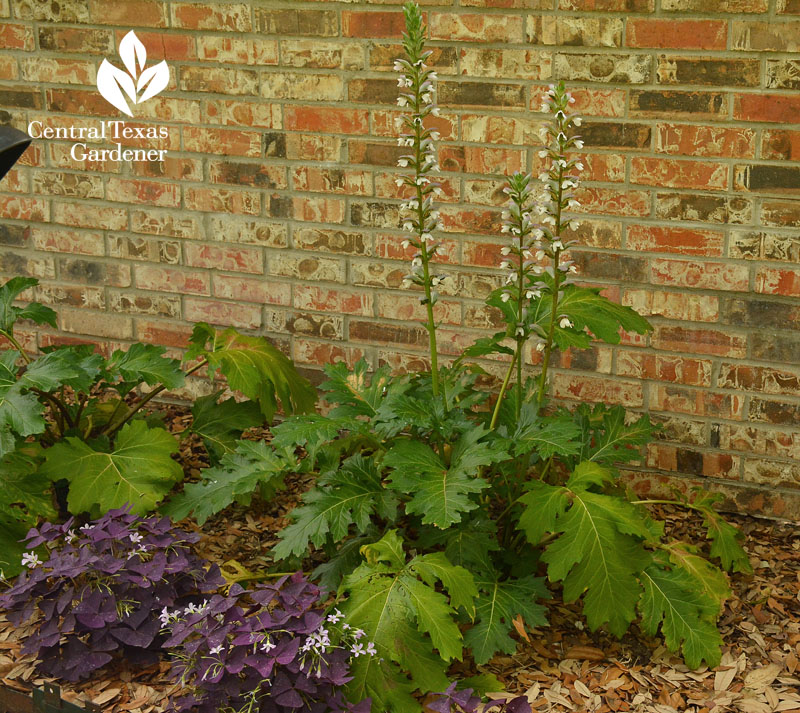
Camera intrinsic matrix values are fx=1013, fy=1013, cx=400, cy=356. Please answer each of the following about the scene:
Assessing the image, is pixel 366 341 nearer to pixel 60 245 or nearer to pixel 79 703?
pixel 60 245

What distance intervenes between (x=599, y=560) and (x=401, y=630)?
20.2 inches

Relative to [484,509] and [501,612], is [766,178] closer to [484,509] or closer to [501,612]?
[484,509]

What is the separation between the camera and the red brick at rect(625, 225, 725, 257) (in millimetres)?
3145

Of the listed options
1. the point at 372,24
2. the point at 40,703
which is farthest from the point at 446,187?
the point at 40,703

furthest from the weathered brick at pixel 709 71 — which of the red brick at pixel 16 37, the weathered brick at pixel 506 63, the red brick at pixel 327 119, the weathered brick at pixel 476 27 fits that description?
the red brick at pixel 16 37

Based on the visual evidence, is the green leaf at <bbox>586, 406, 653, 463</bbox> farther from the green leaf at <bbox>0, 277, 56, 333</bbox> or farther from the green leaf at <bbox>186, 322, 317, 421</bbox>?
the green leaf at <bbox>0, 277, 56, 333</bbox>

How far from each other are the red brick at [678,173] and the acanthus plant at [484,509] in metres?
0.51

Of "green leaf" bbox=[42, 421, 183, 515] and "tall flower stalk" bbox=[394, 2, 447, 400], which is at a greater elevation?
"tall flower stalk" bbox=[394, 2, 447, 400]

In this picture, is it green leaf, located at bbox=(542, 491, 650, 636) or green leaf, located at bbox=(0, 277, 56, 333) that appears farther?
green leaf, located at bbox=(0, 277, 56, 333)

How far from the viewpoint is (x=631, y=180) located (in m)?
3.19

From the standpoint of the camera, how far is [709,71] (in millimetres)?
3021

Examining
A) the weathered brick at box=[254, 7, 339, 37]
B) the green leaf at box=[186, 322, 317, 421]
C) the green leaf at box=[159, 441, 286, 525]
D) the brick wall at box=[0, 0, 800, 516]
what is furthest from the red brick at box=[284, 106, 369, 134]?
the green leaf at box=[159, 441, 286, 525]

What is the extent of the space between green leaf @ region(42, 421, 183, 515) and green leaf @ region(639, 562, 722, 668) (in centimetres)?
136

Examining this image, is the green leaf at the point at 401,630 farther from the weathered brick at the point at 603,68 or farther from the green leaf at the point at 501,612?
the weathered brick at the point at 603,68
